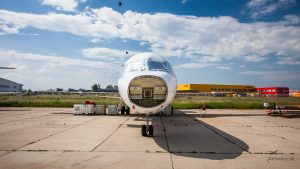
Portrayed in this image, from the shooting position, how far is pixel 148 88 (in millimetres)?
10922

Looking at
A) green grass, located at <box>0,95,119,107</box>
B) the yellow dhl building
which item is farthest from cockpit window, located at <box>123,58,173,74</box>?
the yellow dhl building

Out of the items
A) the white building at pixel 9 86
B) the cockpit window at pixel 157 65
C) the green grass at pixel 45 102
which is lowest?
the green grass at pixel 45 102

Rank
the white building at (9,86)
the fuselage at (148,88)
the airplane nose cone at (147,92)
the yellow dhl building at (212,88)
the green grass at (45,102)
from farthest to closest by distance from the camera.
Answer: the white building at (9,86) → the yellow dhl building at (212,88) → the green grass at (45,102) → the airplane nose cone at (147,92) → the fuselage at (148,88)

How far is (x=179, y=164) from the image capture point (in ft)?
23.8

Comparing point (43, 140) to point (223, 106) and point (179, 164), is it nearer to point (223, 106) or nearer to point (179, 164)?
point (179, 164)

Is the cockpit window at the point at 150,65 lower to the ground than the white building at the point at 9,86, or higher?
lower

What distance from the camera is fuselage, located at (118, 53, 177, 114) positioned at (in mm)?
10234

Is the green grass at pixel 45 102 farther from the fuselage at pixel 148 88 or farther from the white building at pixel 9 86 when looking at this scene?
the white building at pixel 9 86

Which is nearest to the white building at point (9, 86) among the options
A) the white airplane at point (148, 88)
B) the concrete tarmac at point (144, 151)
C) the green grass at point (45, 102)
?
the green grass at point (45, 102)

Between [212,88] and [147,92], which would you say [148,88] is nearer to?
[147,92]

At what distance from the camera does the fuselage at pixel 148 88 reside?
403 inches

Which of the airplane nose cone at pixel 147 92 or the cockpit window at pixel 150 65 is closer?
the airplane nose cone at pixel 147 92

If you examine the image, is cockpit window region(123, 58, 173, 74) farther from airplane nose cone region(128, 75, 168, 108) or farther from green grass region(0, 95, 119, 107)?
green grass region(0, 95, 119, 107)

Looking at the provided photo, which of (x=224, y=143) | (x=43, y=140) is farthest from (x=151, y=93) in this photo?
(x=43, y=140)
